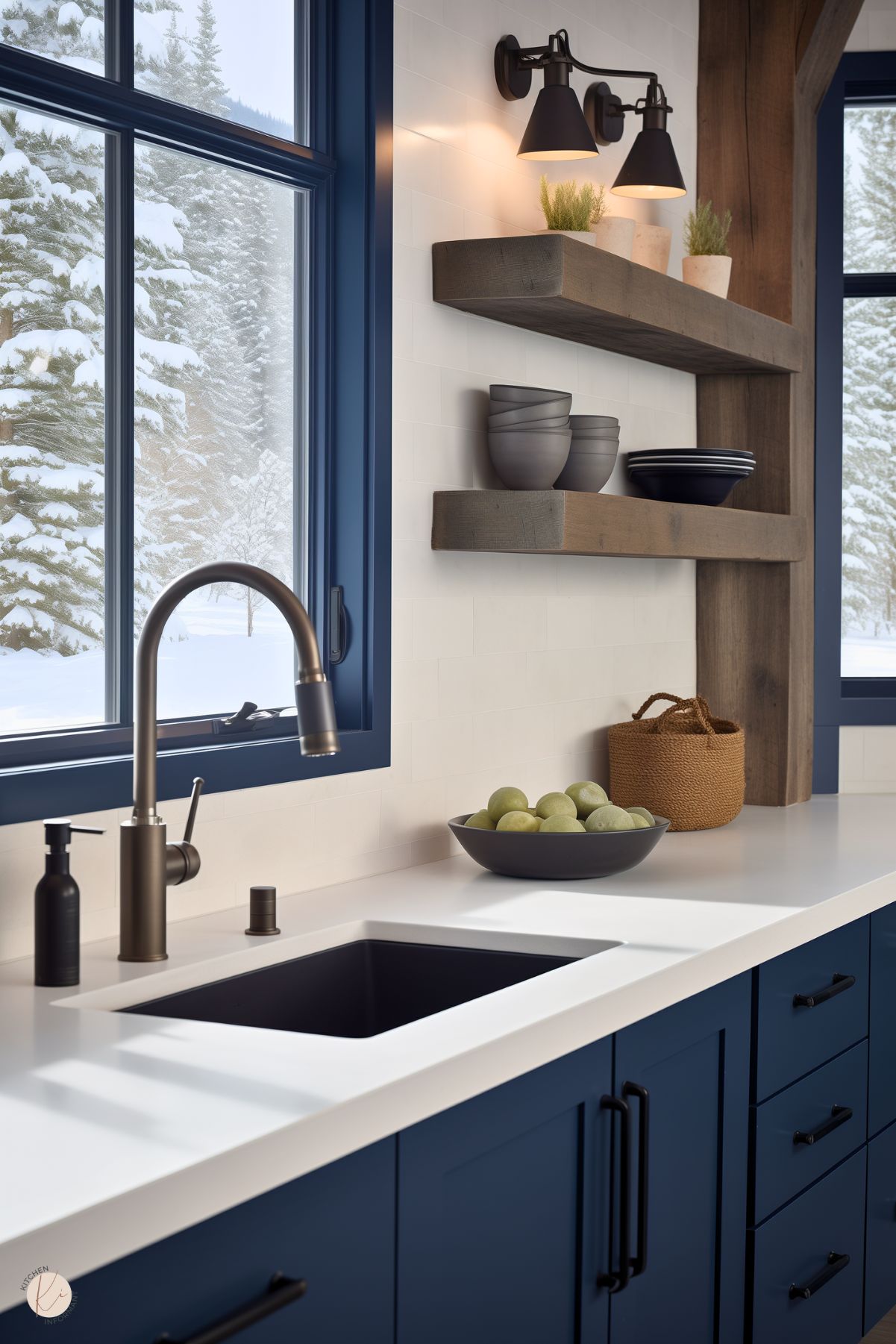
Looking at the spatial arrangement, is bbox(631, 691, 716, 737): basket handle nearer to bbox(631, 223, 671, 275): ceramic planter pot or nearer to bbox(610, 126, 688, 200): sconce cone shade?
bbox(631, 223, 671, 275): ceramic planter pot

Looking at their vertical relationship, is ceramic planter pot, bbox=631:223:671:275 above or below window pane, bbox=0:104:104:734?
above

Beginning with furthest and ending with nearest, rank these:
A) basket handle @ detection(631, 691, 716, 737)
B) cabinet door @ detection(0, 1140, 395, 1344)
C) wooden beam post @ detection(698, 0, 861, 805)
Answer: wooden beam post @ detection(698, 0, 861, 805) → basket handle @ detection(631, 691, 716, 737) → cabinet door @ detection(0, 1140, 395, 1344)

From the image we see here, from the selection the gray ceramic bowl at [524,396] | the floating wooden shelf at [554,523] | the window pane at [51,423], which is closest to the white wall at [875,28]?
the floating wooden shelf at [554,523]

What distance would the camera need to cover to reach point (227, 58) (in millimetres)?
2664

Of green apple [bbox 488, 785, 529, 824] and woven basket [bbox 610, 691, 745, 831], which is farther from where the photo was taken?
woven basket [bbox 610, 691, 745, 831]

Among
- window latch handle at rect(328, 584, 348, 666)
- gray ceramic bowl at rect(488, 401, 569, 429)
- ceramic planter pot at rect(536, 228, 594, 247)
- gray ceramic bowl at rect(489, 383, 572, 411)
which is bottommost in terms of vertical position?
window latch handle at rect(328, 584, 348, 666)

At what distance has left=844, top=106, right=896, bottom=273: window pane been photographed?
173 inches

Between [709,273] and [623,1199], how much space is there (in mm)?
2349

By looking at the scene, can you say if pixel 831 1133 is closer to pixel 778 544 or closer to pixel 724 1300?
pixel 724 1300

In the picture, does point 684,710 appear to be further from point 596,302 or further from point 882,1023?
point 596,302

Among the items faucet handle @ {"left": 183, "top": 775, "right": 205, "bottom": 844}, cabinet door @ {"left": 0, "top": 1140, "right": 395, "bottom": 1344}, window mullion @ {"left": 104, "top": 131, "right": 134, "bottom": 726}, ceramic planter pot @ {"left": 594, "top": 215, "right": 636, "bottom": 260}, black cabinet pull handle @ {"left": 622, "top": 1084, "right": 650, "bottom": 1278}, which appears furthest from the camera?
ceramic planter pot @ {"left": 594, "top": 215, "right": 636, "bottom": 260}

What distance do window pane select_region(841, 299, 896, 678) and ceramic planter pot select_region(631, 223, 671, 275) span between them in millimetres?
1047

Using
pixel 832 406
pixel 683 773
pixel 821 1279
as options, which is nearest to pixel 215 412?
pixel 683 773

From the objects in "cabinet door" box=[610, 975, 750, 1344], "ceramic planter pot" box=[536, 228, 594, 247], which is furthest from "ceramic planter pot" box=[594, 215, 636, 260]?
"cabinet door" box=[610, 975, 750, 1344]
